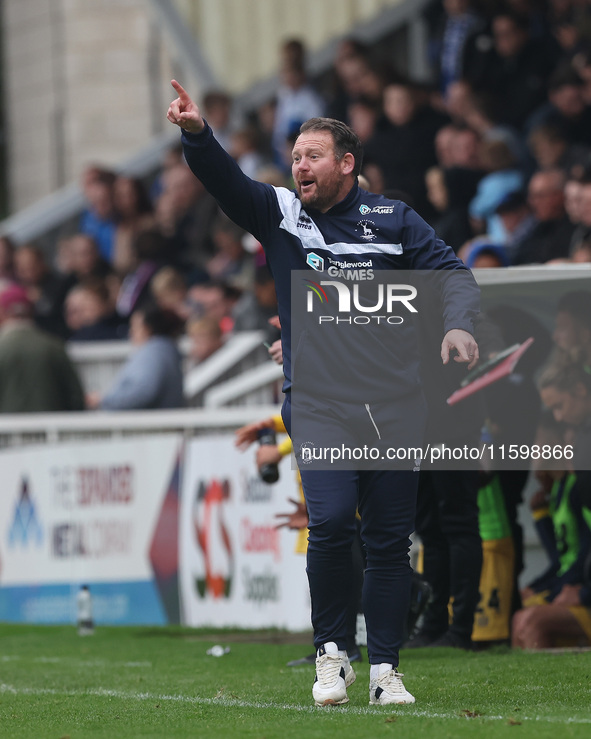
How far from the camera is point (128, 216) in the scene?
15.7 m

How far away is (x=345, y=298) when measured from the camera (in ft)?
19.0

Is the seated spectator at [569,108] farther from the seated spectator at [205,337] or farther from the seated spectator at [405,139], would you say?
the seated spectator at [205,337]

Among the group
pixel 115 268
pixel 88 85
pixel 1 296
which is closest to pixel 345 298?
pixel 1 296

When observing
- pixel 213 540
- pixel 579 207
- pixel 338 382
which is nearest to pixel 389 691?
pixel 338 382

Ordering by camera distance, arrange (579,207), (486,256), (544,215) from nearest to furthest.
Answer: (486,256) < (579,207) < (544,215)

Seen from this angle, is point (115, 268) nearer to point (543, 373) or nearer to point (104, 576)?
point (104, 576)

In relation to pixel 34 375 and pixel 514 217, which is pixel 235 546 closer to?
pixel 34 375

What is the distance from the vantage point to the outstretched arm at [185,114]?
5520mm

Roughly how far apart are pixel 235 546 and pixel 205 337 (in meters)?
2.88

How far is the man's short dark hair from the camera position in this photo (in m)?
5.80

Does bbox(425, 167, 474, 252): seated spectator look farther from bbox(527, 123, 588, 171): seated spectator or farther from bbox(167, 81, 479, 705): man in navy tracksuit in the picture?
bbox(167, 81, 479, 705): man in navy tracksuit

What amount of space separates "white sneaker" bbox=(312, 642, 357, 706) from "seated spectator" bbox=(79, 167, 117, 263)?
10.9 meters

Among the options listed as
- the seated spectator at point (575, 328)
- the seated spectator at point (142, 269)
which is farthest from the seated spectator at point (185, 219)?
the seated spectator at point (575, 328)

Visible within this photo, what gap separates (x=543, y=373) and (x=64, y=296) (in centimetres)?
840
